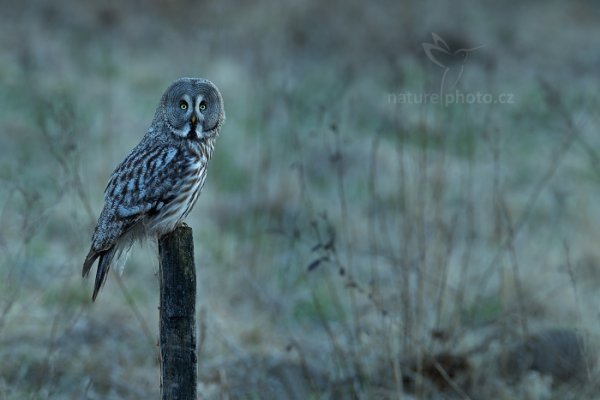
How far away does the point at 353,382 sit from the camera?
597 centimetres

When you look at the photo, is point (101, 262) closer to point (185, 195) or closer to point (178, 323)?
point (185, 195)

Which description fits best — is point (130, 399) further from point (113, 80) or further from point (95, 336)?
point (113, 80)

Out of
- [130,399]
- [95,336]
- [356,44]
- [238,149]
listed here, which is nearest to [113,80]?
[238,149]

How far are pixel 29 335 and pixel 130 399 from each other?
3.31 ft

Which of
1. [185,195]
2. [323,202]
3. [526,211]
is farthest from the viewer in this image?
[323,202]

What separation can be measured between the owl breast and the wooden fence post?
0.61 meters

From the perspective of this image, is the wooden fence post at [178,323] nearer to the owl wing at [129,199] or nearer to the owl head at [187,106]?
the owl wing at [129,199]

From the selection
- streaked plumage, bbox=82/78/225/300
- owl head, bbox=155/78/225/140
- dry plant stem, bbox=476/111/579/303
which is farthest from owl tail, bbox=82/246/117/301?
dry plant stem, bbox=476/111/579/303

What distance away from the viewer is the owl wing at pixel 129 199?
429 centimetres

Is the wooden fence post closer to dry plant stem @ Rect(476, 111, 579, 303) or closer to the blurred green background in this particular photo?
the blurred green background

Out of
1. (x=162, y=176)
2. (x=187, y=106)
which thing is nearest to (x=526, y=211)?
(x=187, y=106)

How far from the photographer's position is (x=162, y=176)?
14.5 feet

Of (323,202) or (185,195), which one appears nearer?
(185,195)

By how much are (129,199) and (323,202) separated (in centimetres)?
580
